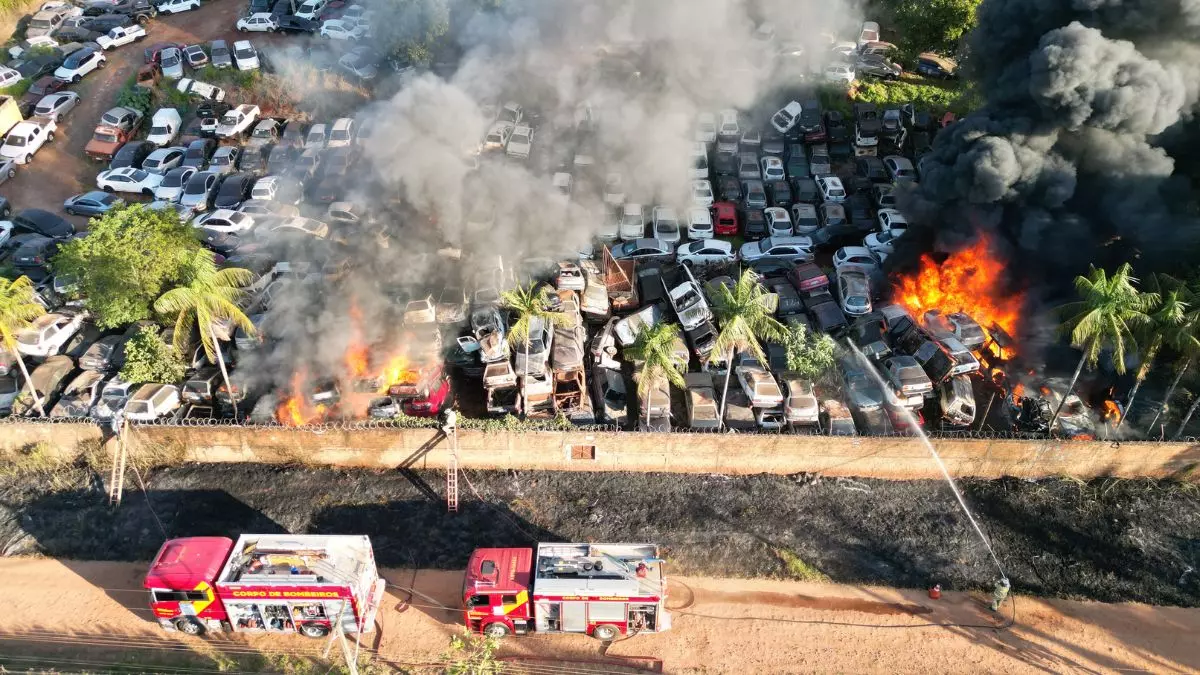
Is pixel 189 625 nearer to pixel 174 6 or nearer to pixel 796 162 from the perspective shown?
pixel 796 162

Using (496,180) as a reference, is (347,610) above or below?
below

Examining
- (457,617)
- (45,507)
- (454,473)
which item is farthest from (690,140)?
(45,507)

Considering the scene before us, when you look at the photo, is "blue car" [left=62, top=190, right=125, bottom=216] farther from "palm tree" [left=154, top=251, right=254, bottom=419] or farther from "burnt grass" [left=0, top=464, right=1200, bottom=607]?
"burnt grass" [left=0, top=464, right=1200, bottom=607]

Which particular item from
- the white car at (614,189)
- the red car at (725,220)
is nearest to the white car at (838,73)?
the red car at (725,220)

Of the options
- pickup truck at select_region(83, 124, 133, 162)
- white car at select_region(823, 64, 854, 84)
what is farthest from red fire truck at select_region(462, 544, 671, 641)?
white car at select_region(823, 64, 854, 84)

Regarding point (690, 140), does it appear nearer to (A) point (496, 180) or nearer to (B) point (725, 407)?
(A) point (496, 180)
